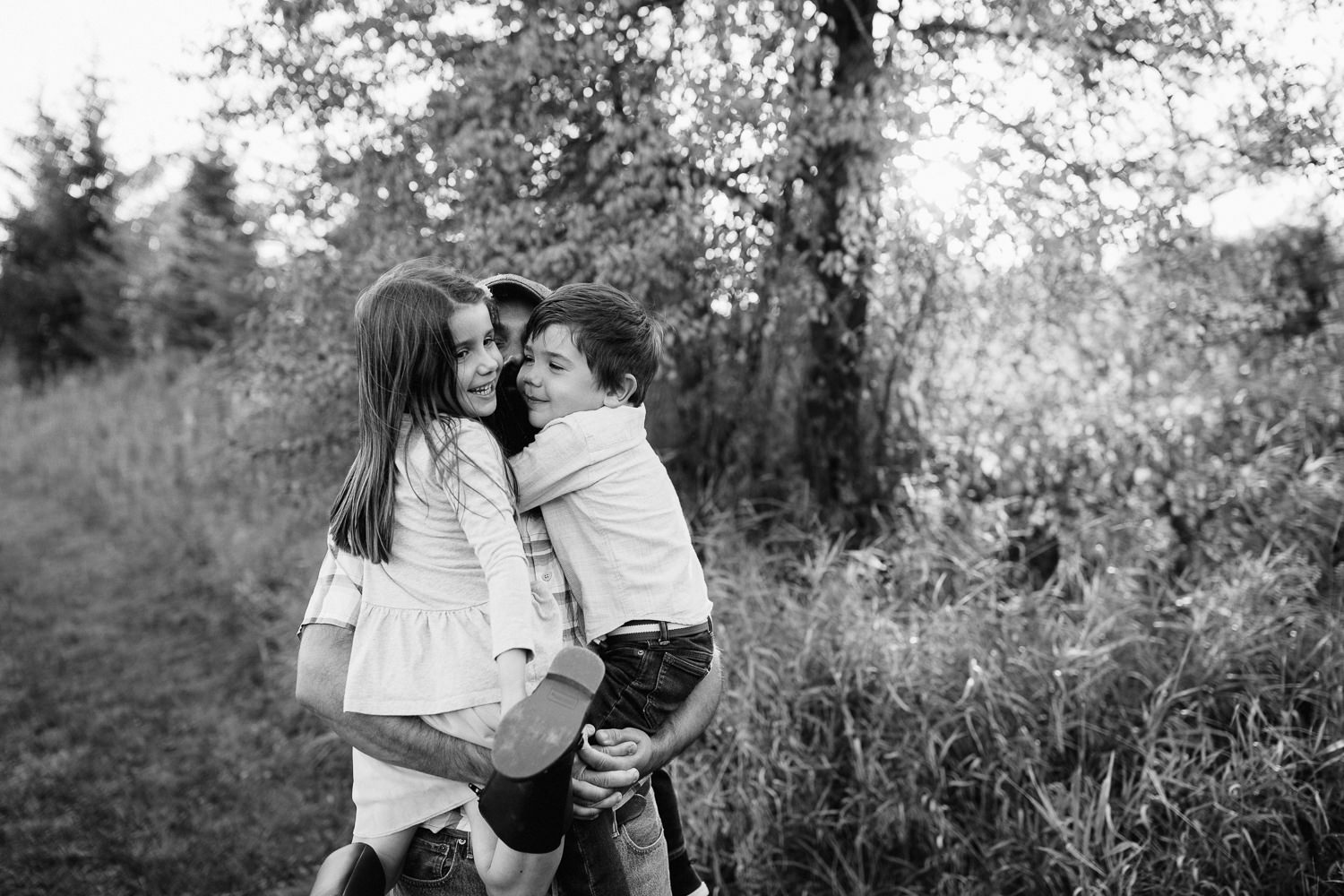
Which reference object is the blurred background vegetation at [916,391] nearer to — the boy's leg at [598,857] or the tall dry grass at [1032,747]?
the tall dry grass at [1032,747]

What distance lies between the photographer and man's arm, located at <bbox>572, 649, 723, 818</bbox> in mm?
1634

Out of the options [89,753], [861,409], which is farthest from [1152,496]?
[89,753]

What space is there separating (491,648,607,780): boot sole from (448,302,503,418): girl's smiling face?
56cm

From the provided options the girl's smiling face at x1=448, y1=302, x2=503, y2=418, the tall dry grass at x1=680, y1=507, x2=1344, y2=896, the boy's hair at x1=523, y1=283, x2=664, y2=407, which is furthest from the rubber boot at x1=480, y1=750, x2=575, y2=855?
the tall dry grass at x1=680, y1=507, x2=1344, y2=896

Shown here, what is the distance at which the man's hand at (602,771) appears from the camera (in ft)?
5.33

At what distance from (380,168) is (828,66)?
7.17ft

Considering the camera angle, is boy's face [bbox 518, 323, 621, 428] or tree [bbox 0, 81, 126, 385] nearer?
boy's face [bbox 518, 323, 621, 428]

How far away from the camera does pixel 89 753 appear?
4.80 meters

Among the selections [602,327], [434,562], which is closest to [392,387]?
[434,562]

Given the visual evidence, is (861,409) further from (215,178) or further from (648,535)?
(215,178)

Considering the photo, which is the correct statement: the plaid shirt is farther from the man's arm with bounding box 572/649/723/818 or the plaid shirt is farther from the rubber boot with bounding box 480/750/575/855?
the rubber boot with bounding box 480/750/575/855

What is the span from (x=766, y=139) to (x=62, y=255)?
21308 millimetres

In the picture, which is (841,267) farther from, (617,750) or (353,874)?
(353,874)

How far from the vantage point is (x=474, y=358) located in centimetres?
179
